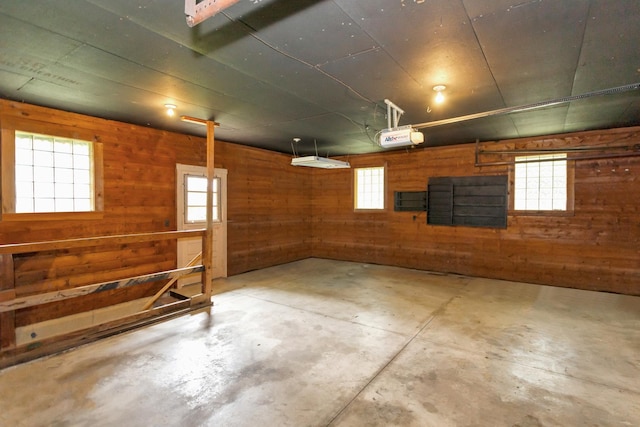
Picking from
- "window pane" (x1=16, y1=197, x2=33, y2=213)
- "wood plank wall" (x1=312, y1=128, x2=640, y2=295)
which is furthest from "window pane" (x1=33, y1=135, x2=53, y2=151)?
"wood plank wall" (x1=312, y1=128, x2=640, y2=295)

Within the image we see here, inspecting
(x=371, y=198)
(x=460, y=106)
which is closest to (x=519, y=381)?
(x=460, y=106)

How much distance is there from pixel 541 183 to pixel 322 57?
Result: 15.6 feet

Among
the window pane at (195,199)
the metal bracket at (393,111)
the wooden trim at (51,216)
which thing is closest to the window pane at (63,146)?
the wooden trim at (51,216)

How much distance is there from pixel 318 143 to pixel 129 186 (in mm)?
3201

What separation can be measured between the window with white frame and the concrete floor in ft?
6.15

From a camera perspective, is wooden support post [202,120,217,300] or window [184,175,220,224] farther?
window [184,175,220,224]

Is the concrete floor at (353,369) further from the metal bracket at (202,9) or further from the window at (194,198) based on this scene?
the metal bracket at (202,9)

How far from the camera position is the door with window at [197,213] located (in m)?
4.79

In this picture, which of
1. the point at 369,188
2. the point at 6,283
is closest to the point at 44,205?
the point at 6,283

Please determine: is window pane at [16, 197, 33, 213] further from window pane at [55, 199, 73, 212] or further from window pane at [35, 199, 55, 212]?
window pane at [55, 199, 73, 212]

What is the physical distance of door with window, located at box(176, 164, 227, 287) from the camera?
479 centimetres

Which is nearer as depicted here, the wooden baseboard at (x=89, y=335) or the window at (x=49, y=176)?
the wooden baseboard at (x=89, y=335)

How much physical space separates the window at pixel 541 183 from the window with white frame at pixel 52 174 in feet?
21.7

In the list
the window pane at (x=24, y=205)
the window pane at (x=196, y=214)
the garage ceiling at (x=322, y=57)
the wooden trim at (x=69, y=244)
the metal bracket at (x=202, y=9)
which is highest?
the garage ceiling at (x=322, y=57)
